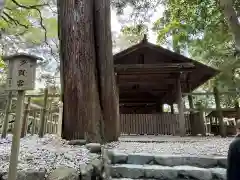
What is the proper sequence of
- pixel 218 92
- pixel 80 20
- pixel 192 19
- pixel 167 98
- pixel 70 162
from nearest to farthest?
pixel 70 162 → pixel 80 20 → pixel 218 92 → pixel 192 19 → pixel 167 98

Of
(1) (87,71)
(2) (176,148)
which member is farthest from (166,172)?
(1) (87,71)

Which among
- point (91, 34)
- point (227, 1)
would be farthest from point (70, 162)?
point (227, 1)

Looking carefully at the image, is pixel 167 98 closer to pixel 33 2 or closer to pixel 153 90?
pixel 153 90

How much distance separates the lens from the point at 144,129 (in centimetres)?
1066

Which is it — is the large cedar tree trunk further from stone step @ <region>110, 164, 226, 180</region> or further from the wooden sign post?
the wooden sign post

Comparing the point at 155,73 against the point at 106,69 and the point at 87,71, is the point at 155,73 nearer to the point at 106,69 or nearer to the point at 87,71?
the point at 106,69

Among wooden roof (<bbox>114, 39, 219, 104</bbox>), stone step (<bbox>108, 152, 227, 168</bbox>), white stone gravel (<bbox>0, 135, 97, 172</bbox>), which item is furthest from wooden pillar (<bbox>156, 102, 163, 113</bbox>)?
white stone gravel (<bbox>0, 135, 97, 172</bbox>)

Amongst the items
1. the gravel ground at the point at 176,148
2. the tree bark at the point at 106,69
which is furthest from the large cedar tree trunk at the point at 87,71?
the gravel ground at the point at 176,148

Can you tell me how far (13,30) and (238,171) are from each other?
14252 mm

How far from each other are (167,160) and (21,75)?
120 inches

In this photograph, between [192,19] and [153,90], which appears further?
[153,90]

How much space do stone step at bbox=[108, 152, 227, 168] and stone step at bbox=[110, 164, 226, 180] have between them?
0.21m

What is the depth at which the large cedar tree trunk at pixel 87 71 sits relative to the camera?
513 cm

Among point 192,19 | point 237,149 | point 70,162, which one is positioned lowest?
point 70,162
